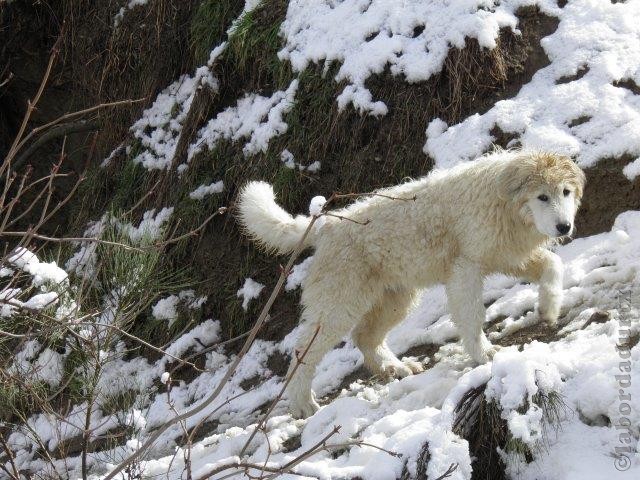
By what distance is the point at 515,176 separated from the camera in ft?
17.0

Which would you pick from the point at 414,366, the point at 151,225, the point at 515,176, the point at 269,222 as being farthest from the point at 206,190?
the point at 515,176

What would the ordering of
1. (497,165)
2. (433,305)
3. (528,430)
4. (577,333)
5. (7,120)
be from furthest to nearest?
(7,120) → (433,305) → (497,165) → (577,333) → (528,430)

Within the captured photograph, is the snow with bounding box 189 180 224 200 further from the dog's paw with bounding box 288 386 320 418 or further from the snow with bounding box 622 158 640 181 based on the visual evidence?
the snow with bounding box 622 158 640 181

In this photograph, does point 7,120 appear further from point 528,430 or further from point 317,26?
point 528,430

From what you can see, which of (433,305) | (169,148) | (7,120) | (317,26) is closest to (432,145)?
(433,305)

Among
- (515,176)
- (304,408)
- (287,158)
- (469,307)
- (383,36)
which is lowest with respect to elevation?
(304,408)

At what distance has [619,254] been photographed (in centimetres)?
565

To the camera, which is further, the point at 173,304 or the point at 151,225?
the point at 151,225

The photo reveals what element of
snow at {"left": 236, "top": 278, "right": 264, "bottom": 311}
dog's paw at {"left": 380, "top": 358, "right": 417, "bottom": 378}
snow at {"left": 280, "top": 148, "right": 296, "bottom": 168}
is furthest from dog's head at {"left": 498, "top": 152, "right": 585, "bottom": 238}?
snow at {"left": 236, "top": 278, "right": 264, "bottom": 311}

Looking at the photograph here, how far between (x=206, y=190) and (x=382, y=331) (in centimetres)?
307

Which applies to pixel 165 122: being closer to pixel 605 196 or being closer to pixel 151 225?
pixel 151 225

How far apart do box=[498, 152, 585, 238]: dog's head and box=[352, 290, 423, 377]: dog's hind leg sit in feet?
3.63

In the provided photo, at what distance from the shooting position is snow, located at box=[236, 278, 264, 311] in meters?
7.47

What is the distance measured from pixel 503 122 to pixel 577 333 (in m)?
2.57
